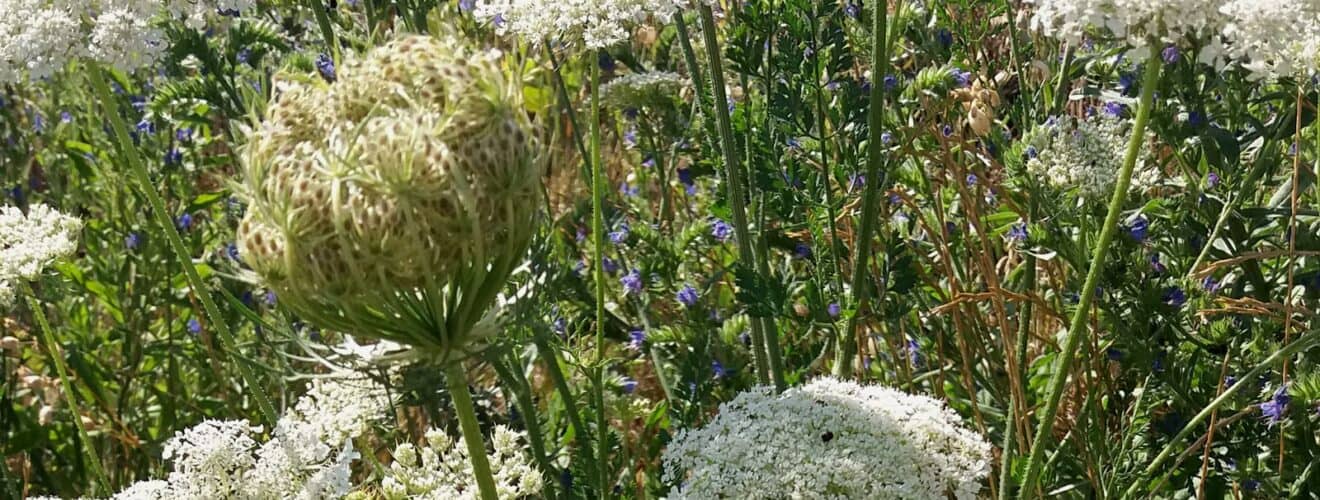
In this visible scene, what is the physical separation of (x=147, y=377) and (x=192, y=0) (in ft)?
8.50

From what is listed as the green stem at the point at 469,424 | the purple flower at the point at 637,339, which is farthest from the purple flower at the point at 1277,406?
the green stem at the point at 469,424

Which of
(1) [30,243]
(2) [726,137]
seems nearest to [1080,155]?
(2) [726,137]

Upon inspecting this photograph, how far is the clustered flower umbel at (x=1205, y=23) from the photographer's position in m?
1.94

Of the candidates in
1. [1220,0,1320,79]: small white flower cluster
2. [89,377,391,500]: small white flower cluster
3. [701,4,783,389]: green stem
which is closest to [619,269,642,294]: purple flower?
[701,4,783,389]: green stem

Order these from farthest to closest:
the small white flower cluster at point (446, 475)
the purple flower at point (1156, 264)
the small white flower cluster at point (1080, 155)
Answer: the purple flower at point (1156, 264) < the small white flower cluster at point (1080, 155) < the small white flower cluster at point (446, 475)

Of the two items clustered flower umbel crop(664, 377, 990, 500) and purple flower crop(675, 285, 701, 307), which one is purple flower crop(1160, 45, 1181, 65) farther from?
purple flower crop(675, 285, 701, 307)

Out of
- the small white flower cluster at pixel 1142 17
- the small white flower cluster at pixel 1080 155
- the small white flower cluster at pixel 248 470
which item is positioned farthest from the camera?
the small white flower cluster at pixel 1080 155

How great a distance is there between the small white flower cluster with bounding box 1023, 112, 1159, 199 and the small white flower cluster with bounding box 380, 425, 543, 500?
132 centimetres

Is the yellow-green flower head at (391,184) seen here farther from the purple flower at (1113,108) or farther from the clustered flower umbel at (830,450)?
the purple flower at (1113,108)

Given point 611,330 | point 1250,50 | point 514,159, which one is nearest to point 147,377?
point 611,330

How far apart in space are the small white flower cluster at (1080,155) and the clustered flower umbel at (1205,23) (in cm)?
57

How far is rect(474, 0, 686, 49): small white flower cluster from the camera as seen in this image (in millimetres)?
2719

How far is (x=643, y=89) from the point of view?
4.09 meters

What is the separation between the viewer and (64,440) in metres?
4.75
